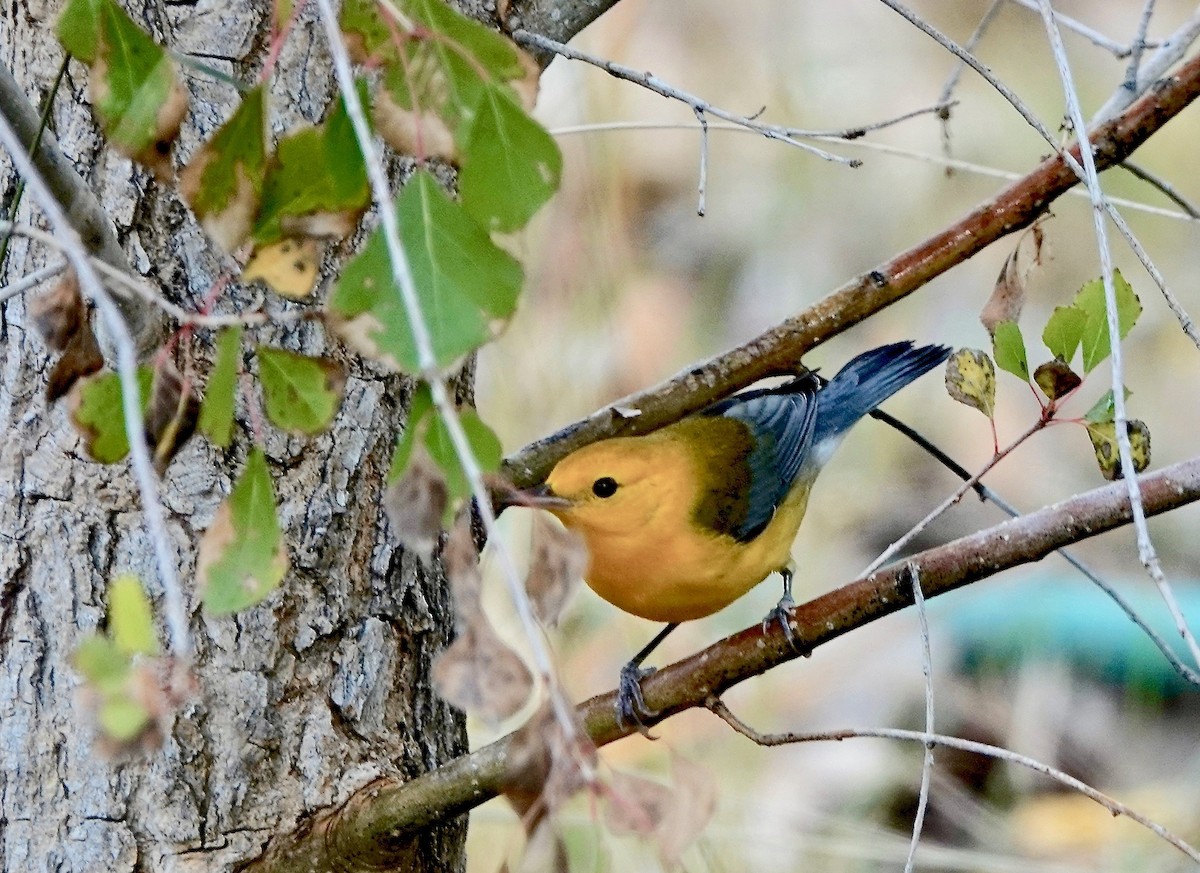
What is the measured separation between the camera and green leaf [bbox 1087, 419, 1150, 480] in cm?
134

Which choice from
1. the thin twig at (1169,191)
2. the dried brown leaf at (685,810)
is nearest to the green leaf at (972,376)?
A: the thin twig at (1169,191)

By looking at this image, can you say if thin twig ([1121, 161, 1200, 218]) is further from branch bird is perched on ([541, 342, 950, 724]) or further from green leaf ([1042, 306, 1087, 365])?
branch bird is perched on ([541, 342, 950, 724])

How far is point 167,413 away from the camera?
3.03ft

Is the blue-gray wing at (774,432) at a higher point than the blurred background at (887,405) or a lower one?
lower

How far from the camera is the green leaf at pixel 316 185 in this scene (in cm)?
89

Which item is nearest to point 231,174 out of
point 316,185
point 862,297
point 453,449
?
point 316,185

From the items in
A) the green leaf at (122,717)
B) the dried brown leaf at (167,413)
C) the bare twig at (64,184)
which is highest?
the bare twig at (64,184)

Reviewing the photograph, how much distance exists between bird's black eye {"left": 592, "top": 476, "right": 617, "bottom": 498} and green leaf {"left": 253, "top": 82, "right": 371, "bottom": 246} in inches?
47.7

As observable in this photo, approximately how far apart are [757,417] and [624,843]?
159 centimetres

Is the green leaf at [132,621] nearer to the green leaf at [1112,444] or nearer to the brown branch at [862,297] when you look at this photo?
the green leaf at [1112,444]

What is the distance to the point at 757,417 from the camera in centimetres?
266

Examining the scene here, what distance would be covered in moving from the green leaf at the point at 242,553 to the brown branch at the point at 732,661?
0.68 metres

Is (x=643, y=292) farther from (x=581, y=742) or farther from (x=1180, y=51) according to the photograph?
(x=581, y=742)

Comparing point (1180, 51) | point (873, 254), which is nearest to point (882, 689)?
point (873, 254)
